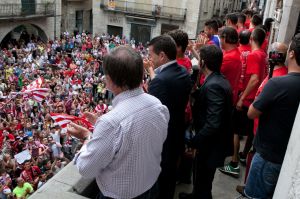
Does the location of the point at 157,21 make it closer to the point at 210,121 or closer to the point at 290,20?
the point at 290,20

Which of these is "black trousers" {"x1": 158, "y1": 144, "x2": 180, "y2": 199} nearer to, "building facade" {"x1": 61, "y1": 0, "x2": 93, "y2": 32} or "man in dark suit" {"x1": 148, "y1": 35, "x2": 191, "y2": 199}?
"man in dark suit" {"x1": 148, "y1": 35, "x2": 191, "y2": 199}

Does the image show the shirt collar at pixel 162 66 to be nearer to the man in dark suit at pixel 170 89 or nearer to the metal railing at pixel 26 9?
the man in dark suit at pixel 170 89

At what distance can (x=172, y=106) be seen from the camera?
3.08 m

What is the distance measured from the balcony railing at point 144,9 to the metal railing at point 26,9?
6784 mm

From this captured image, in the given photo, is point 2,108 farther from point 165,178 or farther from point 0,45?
point 0,45

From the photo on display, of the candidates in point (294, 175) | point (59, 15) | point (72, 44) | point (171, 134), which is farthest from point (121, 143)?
point (59, 15)

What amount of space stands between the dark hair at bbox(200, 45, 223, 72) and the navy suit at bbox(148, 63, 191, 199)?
1.05ft

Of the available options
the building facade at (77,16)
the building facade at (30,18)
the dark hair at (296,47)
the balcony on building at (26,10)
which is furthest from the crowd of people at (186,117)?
the building facade at (77,16)

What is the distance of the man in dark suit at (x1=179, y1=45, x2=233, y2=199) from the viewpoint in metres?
3.24

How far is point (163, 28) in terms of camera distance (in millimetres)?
31406

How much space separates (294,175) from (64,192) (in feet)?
5.94

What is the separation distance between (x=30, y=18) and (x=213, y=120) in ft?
81.2

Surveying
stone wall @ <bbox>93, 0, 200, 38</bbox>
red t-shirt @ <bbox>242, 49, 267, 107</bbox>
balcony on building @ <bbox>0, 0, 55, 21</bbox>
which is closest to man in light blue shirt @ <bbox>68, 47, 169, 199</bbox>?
red t-shirt @ <bbox>242, 49, 267, 107</bbox>

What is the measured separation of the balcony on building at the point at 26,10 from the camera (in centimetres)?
2283
